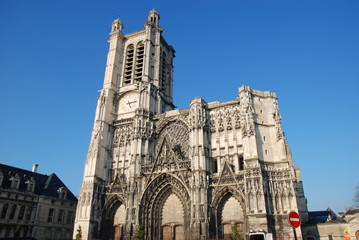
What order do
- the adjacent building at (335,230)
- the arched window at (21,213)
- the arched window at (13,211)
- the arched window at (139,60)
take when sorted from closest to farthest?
the adjacent building at (335,230)
the arched window at (13,211)
the arched window at (21,213)
the arched window at (139,60)

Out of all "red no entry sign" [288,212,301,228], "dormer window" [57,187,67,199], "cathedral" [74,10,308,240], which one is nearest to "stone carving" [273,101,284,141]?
"cathedral" [74,10,308,240]

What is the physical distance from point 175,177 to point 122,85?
1737 centimetres

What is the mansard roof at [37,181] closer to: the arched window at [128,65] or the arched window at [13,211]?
Answer: the arched window at [13,211]

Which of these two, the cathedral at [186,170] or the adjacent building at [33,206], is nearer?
the cathedral at [186,170]

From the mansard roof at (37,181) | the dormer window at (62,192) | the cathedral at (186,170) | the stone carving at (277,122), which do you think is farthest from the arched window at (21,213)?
the stone carving at (277,122)

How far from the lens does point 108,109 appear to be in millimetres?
36562

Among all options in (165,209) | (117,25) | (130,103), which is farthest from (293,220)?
(117,25)

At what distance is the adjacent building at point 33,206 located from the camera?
103ft

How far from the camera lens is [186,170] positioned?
28141 millimetres

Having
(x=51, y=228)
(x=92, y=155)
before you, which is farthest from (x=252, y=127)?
(x=51, y=228)

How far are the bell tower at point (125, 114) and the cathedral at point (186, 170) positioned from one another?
0.43 feet

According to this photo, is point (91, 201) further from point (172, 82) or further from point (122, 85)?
point (172, 82)

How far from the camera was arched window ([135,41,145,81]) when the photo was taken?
39.7 metres

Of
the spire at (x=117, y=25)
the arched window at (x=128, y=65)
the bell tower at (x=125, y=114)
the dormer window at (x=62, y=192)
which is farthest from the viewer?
the spire at (x=117, y=25)
